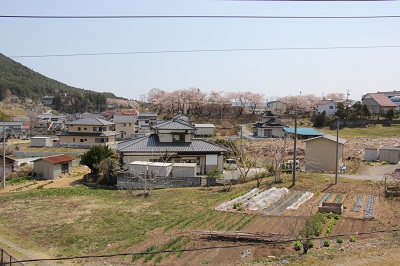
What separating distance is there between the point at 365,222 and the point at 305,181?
7.65 meters

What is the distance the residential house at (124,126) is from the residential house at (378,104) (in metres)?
37.1

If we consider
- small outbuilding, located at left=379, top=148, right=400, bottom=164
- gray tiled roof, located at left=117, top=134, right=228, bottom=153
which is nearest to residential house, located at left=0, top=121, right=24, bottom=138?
gray tiled roof, located at left=117, top=134, right=228, bottom=153

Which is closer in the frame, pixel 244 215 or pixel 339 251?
pixel 339 251

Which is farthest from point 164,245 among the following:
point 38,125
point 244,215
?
point 38,125

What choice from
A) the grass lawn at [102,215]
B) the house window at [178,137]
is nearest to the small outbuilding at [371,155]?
the grass lawn at [102,215]

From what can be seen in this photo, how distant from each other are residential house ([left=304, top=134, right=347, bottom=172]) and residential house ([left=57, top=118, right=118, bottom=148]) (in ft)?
93.4

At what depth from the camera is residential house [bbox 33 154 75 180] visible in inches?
1084

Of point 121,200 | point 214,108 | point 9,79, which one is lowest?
point 121,200

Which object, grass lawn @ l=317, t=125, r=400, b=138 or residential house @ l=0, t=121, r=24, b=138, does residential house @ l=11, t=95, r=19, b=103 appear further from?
grass lawn @ l=317, t=125, r=400, b=138

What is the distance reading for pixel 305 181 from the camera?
20.7 meters

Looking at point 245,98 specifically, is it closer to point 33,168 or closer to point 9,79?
point 33,168

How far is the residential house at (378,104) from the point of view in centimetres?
5716

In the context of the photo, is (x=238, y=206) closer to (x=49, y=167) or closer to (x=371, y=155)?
(x=49, y=167)

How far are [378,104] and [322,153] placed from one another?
127 ft
